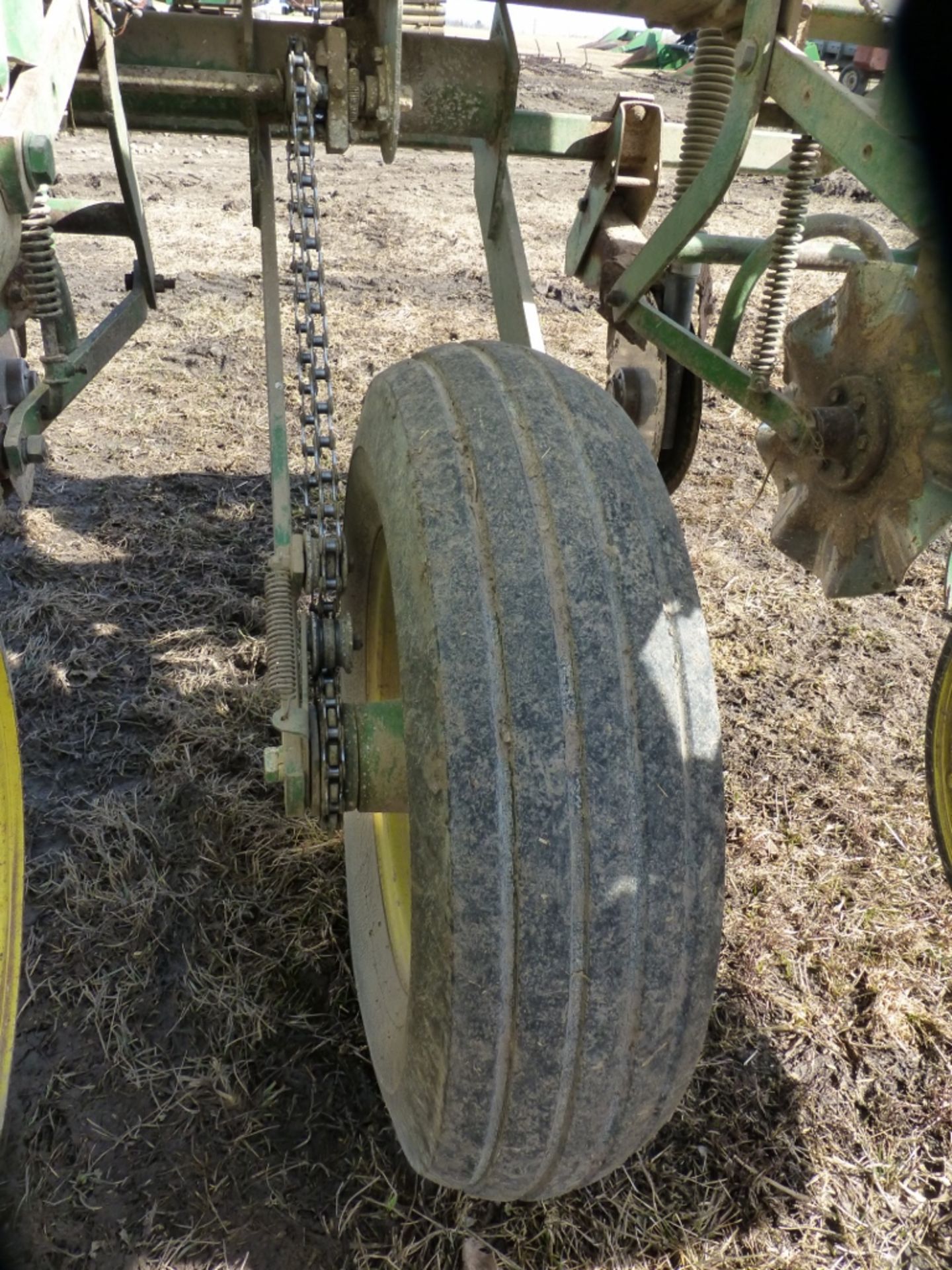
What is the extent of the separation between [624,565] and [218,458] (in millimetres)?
3349

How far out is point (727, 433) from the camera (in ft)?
16.6

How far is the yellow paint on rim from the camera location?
207cm

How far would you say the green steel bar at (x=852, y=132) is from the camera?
1.63 meters

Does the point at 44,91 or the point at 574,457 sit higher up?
the point at 44,91

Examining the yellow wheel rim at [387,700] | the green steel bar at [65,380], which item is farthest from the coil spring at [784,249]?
the green steel bar at [65,380]

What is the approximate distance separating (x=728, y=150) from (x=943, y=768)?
1.31m

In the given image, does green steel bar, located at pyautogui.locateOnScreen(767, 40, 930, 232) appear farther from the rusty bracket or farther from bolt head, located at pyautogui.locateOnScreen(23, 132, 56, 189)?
bolt head, located at pyautogui.locateOnScreen(23, 132, 56, 189)

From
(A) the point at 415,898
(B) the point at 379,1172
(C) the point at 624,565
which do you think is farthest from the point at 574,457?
(B) the point at 379,1172

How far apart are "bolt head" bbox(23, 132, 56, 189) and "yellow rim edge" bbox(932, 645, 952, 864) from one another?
1794 mm

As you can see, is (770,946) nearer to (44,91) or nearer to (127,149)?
(44,91)

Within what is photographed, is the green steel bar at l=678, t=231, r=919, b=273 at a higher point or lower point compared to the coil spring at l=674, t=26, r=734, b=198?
lower

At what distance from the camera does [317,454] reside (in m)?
1.98

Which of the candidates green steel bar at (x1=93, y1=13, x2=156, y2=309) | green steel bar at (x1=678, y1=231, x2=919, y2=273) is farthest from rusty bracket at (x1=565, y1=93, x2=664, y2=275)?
green steel bar at (x1=93, y1=13, x2=156, y2=309)

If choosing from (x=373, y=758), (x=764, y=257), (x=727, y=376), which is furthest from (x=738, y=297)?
(x=373, y=758)
